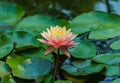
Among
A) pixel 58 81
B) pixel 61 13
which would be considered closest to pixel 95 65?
pixel 58 81

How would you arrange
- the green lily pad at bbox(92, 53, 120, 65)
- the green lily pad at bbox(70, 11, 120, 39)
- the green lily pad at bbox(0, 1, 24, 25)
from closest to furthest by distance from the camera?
the green lily pad at bbox(92, 53, 120, 65), the green lily pad at bbox(70, 11, 120, 39), the green lily pad at bbox(0, 1, 24, 25)

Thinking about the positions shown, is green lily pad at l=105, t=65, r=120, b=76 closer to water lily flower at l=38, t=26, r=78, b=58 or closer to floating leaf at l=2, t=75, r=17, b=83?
water lily flower at l=38, t=26, r=78, b=58

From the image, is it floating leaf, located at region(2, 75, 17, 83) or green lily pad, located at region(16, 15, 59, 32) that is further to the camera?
green lily pad, located at region(16, 15, 59, 32)

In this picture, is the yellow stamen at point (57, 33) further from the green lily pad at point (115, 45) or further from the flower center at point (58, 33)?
the green lily pad at point (115, 45)

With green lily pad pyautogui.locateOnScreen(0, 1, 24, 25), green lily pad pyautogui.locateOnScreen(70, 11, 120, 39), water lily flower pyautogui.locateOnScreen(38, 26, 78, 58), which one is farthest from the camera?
green lily pad pyautogui.locateOnScreen(0, 1, 24, 25)

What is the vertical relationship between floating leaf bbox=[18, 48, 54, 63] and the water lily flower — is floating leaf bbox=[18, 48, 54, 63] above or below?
below

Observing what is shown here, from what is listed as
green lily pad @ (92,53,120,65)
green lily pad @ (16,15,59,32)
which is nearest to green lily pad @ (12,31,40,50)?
green lily pad @ (16,15,59,32)

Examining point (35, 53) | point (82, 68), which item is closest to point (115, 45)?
point (82, 68)

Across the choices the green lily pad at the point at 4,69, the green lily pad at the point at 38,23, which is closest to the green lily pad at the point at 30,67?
the green lily pad at the point at 4,69

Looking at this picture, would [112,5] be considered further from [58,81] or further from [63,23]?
[58,81]
